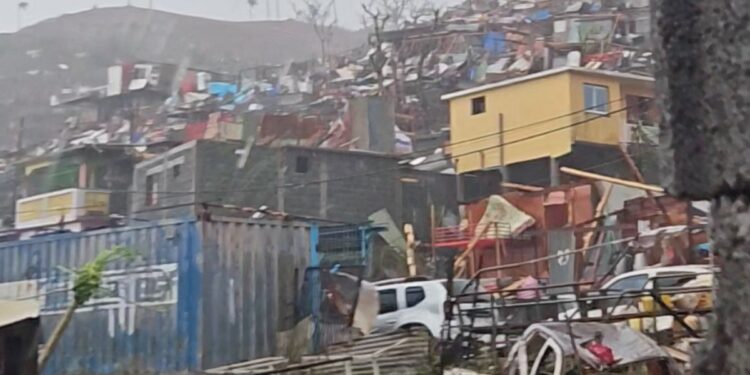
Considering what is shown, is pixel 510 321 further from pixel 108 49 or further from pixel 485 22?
pixel 108 49

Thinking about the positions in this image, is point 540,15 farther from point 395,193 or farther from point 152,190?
point 152,190

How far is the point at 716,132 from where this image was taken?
1.39 meters

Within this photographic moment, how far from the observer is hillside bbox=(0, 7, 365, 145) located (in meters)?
80.0

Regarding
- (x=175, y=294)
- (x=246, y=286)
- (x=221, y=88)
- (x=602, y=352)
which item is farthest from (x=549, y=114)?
(x=221, y=88)

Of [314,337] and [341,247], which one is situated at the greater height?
[341,247]

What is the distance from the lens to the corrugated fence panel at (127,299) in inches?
621

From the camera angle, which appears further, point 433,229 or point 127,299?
point 433,229

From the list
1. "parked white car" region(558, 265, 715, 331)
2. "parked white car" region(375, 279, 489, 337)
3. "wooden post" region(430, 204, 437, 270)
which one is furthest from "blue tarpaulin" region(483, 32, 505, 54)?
"parked white car" region(558, 265, 715, 331)

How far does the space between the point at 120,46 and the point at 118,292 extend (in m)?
77.3

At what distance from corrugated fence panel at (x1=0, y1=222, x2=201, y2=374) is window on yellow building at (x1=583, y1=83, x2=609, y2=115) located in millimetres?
18789

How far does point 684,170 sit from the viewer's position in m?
1.44

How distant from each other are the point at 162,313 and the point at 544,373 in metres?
7.56

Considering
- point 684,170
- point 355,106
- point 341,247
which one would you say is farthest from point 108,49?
point 684,170

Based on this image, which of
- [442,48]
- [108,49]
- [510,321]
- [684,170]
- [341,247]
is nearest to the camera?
[684,170]
